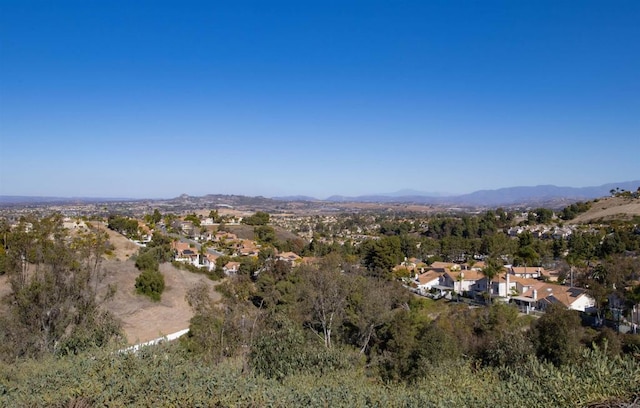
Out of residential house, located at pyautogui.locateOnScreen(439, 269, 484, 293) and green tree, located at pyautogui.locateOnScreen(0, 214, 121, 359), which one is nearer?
green tree, located at pyautogui.locateOnScreen(0, 214, 121, 359)

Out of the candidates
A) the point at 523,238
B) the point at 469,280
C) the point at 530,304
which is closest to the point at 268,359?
the point at 530,304

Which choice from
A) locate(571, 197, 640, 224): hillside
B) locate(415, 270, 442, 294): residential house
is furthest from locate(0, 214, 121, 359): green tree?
locate(571, 197, 640, 224): hillside

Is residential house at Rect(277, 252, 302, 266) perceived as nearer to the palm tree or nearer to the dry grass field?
the dry grass field

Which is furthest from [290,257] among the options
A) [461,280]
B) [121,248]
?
[461,280]

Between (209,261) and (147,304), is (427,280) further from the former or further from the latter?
(147,304)

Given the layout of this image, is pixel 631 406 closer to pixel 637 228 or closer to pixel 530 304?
pixel 530 304

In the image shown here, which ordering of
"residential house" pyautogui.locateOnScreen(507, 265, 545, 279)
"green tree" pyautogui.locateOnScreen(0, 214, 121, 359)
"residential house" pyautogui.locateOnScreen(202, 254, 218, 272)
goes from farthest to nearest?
"residential house" pyautogui.locateOnScreen(202, 254, 218, 272) < "residential house" pyautogui.locateOnScreen(507, 265, 545, 279) < "green tree" pyautogui.locateOnScreen(0, 214, 121, 359)
